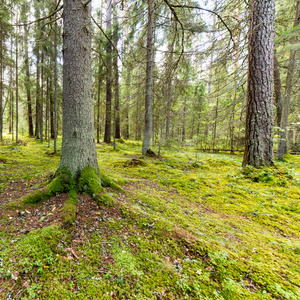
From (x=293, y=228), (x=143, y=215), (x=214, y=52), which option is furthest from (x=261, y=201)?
(x=214, y=52)

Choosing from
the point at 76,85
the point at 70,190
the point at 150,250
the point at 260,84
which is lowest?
the point at 150,250

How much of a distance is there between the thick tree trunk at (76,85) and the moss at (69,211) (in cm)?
47

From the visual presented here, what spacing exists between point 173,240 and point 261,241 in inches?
49.7

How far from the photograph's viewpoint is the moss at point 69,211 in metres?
1.94

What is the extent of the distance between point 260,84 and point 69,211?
5.69 m

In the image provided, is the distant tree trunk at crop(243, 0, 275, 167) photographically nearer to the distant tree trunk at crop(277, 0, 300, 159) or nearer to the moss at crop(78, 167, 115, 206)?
the moss at crop(78, 167, 115, 206)

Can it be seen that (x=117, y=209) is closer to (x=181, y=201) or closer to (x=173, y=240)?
(x=173, y=240)

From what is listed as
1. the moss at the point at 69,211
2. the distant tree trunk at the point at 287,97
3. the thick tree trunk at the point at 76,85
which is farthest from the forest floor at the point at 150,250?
the distant tree trunk at the point at 287,97

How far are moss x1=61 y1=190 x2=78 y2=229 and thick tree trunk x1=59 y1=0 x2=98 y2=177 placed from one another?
47 centimetres

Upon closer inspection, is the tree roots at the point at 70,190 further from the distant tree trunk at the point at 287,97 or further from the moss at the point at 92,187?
the distant tree trunk at the point at 287,97

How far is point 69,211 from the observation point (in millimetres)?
2105

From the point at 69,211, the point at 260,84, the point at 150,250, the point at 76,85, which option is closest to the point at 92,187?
the point at 69,211

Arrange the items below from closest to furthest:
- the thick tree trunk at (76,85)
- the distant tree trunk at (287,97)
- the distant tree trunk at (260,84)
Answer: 1. the thick tree trunk at (76,85)
2. the distant tree trunk at (260,84)
3. the distant tree trunk at (287,97)

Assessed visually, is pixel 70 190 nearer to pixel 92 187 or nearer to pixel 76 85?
pixel 92 187
